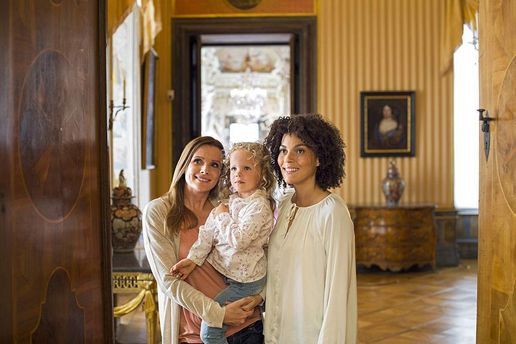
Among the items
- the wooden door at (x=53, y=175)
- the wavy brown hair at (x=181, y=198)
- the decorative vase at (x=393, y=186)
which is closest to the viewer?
the wooden door at (x=53, y=175)

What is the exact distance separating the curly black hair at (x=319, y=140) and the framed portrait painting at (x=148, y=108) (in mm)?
5143

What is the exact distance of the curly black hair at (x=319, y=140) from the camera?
2693 millimetres

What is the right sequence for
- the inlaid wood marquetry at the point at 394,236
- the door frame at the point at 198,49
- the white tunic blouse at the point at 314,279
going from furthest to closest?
the door frame at the point at 198,49 < the inlaid wood marquetry at the point at 394,236 < the white tunic blouse at the point at 314,279

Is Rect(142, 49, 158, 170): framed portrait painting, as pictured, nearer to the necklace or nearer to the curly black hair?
the curly black hair

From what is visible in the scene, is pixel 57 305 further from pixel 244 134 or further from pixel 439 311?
pixel 244 134

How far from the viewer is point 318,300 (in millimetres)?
2529

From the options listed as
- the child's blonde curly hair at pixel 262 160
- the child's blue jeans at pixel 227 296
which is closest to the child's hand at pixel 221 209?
the child's blonde curly hair at pixel 262 160

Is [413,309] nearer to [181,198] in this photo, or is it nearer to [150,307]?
[150,307]

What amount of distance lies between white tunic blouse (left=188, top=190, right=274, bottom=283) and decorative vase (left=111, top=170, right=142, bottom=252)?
1.97 meters

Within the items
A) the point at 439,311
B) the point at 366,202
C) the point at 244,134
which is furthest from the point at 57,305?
the point at 244,134

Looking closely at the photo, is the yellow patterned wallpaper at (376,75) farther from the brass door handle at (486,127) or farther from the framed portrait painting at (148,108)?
the brass door handle at (486,127)

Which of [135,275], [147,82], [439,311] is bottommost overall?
[439,311]

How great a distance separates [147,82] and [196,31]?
1895 mm

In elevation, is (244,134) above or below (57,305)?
above
